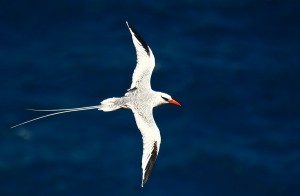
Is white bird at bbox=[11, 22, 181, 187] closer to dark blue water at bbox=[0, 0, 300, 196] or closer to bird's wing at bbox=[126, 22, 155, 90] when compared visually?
bird's wing at bbox=[126, 22, 155, 90]

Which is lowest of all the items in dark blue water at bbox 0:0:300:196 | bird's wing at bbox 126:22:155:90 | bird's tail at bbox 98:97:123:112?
bird's tail at bbox 98:97:123:112

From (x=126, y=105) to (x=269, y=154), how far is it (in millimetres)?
28387

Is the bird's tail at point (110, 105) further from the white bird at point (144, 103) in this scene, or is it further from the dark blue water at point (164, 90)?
the dark blue water at point (164, 90)

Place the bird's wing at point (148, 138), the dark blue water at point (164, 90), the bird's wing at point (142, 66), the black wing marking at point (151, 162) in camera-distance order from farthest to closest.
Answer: the dark blue water at point (164, 90)
the bird's wing at point (142, 66)
the bird's wing at point (148, 138)
the black wing marking at point (151, 162)

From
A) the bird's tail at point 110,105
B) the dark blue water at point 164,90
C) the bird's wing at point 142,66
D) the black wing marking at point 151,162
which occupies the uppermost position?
the dark blue water at point 164,90

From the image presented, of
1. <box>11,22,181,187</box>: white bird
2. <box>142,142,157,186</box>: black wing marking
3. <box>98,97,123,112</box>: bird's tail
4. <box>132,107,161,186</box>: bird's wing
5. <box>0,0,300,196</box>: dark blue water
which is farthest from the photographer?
<box>0,0,300,196</box>: dark blue water

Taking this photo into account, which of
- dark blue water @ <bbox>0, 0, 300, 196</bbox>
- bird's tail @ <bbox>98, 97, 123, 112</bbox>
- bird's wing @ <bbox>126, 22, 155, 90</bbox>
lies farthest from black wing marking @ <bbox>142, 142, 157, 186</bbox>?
dark blue water @ <bbox>0, 0, 300, 196</bbox>

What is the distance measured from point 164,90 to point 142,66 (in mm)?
25091

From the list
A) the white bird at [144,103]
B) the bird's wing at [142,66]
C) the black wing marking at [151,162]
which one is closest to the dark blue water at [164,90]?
the bird's wing at [142,66]

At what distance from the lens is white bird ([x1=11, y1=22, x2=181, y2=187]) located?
3206 centimetres

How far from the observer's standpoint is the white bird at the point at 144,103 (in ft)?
105

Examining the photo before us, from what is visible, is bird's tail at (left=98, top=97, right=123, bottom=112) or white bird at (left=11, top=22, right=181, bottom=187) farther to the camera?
bird's tail at (left=98, top=97, right=123, bottom=112)

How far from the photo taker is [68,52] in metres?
64.1

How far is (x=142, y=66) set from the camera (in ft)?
118
